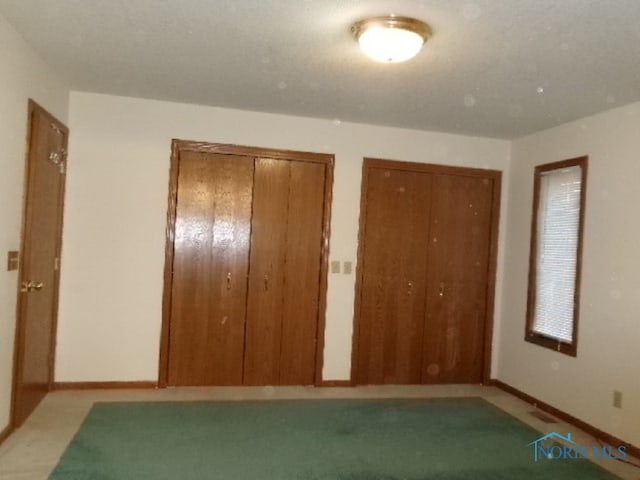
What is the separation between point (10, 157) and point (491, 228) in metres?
3.98

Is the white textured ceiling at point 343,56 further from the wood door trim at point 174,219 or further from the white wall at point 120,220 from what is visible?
the wood door trim at point 174,219

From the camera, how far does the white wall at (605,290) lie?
140 inches

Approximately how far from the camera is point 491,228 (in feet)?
16.6

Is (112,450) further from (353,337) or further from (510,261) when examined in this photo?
(510,261)

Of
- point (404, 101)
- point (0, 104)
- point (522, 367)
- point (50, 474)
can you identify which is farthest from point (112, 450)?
point (522, 367)

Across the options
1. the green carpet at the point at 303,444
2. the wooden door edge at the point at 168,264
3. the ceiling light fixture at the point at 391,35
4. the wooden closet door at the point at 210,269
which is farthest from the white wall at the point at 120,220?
the ceiling light fixture at the point at 391,35

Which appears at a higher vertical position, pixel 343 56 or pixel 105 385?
pixel 343 56

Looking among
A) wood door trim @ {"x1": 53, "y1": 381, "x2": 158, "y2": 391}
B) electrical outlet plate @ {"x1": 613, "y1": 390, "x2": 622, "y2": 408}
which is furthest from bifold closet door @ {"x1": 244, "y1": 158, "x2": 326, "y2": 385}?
electrical outlet plate @ {"x1": 613, "y1": 390, "x2": 622, "y2": 408}

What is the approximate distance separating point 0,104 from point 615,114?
3.91 m

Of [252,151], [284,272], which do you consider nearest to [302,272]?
[284,272]

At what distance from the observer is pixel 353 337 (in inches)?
186

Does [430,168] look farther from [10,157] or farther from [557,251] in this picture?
[10,157]

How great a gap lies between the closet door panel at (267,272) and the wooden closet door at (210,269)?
0.07 m

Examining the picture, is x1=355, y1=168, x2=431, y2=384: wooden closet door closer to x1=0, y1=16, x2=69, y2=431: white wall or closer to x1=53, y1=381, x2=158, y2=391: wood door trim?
x1=53, y1=381, x2=158, y2=391: wood door trim
